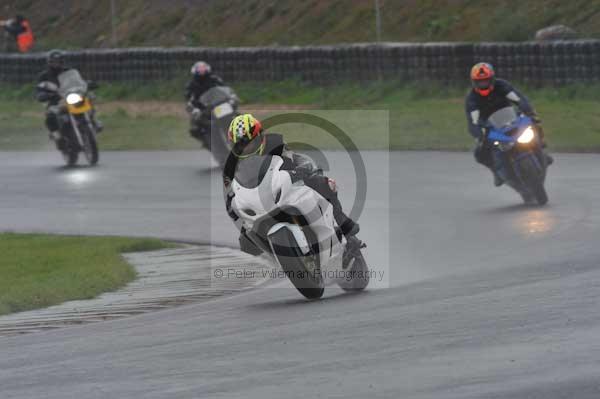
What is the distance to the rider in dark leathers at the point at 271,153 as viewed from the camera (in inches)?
406

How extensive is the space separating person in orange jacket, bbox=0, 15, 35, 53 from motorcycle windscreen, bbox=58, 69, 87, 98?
16676 millimetres

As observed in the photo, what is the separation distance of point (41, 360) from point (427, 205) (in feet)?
26.9

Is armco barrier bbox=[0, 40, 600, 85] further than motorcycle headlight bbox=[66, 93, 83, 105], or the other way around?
armco barrier bbox=[0, 40, 600, 85]

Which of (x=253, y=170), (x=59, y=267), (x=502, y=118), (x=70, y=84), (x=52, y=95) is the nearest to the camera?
(x=253, y=170)

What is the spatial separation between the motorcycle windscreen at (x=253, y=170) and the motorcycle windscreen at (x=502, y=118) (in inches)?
240

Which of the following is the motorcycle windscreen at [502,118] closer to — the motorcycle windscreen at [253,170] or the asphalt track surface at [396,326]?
the asphalt track surface at [396,326]

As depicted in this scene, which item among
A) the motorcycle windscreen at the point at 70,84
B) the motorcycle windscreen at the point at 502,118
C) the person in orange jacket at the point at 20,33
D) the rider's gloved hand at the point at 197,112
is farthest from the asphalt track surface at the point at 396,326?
the person in orange jacket at the point at 20,33

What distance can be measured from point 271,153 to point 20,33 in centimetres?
2976

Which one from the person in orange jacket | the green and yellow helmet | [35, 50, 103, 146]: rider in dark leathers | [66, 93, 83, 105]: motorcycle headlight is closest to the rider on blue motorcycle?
the green and yellow helmet

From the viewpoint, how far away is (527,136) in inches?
610

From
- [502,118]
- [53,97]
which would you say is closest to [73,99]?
[53,97]

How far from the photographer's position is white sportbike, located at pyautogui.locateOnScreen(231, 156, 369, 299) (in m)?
9.91

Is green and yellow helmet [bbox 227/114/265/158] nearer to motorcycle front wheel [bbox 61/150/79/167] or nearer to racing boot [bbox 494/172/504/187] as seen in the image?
racing boot [bbox 494/172/504/187]

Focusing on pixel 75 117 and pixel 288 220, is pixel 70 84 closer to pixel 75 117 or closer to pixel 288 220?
pixel 75 117
